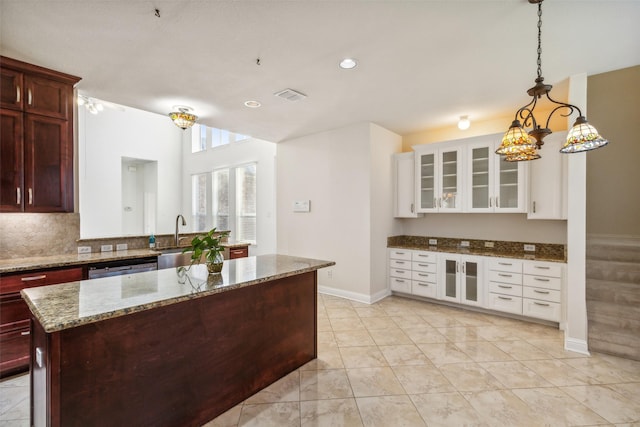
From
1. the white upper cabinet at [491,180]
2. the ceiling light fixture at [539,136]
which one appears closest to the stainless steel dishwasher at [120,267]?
the ceiling light fixture at [539,136]

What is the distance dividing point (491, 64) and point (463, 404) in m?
2.79

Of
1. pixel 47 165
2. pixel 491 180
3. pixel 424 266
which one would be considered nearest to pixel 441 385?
pixel 424 266

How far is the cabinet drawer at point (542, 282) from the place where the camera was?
3322 mm

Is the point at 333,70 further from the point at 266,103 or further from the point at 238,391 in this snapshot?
the point at 238,391

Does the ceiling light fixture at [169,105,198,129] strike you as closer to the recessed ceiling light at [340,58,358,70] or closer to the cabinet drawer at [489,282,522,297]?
the recessed ceiling light at [340,58,358,70]

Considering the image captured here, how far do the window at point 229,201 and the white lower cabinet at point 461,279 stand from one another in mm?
4118

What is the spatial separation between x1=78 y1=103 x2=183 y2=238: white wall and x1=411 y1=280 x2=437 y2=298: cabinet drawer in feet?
22.8

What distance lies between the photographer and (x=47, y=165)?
272cm

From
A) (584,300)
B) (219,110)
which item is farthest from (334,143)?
(584,300)

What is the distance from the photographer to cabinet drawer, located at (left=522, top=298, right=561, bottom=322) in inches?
131

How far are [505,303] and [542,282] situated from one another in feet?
1.61

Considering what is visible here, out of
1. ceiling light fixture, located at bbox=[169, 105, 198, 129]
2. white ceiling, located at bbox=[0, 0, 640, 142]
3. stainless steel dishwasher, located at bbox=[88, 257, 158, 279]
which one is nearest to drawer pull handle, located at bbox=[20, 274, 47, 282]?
stainless steel dishwasher, located at bbox=[88, 257, 158, 279]

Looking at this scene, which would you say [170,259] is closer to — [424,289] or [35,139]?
[35,139]

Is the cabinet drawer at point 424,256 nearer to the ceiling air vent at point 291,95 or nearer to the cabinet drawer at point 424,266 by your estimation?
the cabinet drawer at point 424,266
